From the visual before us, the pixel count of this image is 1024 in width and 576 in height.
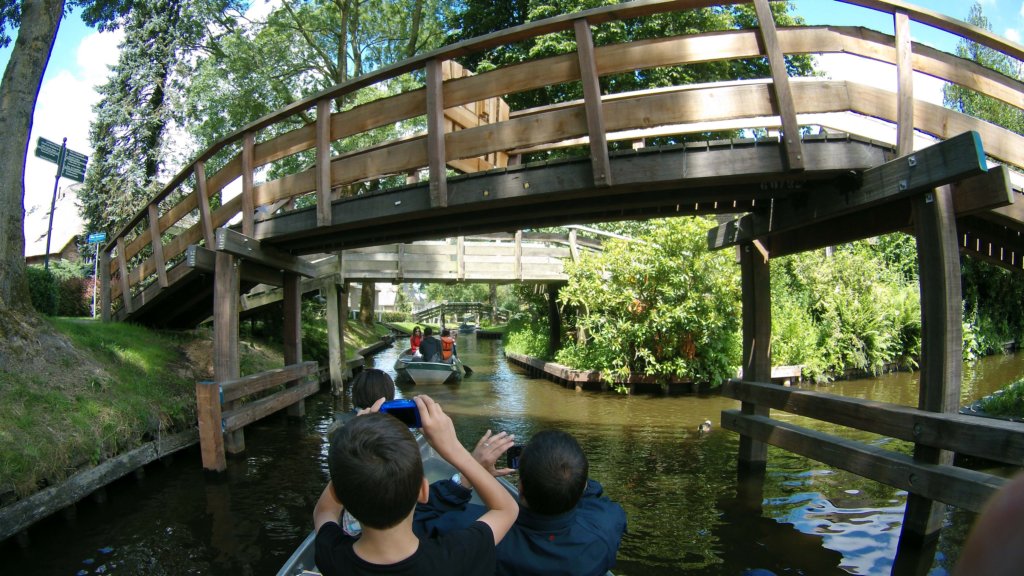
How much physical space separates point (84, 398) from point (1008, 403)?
11.1 m

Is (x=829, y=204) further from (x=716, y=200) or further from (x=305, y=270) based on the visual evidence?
(x=305, y=270)

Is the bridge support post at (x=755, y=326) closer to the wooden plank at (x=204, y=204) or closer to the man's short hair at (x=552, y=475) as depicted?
the man's short hair at (x=552, y=475)

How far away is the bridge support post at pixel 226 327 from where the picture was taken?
8.96m

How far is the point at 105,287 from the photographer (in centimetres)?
1246

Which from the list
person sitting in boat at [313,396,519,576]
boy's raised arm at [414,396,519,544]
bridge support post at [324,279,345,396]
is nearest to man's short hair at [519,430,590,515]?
boy's raised arm at [414,396,519,544]

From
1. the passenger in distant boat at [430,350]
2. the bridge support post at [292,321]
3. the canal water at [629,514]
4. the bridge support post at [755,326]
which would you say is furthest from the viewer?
the passenger in distant boat at [430,350]

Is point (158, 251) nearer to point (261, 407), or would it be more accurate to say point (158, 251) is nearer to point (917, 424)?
point (261, 407)

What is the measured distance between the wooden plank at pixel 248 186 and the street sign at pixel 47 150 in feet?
26.7

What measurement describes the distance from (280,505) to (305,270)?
5329 millimetres

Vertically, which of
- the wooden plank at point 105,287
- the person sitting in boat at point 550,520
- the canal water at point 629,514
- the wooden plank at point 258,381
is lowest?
the canal water at point 629,514

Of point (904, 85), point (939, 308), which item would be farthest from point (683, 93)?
point (939, 308)

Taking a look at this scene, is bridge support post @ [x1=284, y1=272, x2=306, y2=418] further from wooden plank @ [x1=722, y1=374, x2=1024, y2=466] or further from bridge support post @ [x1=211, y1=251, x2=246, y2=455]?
wooden plank @ [x1=722, y1=374, x2=1024, y2=466]

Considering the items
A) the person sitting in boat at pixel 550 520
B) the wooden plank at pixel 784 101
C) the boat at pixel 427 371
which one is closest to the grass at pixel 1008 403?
the wooden plank at pixel 784 101

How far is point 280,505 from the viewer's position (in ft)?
23.6
